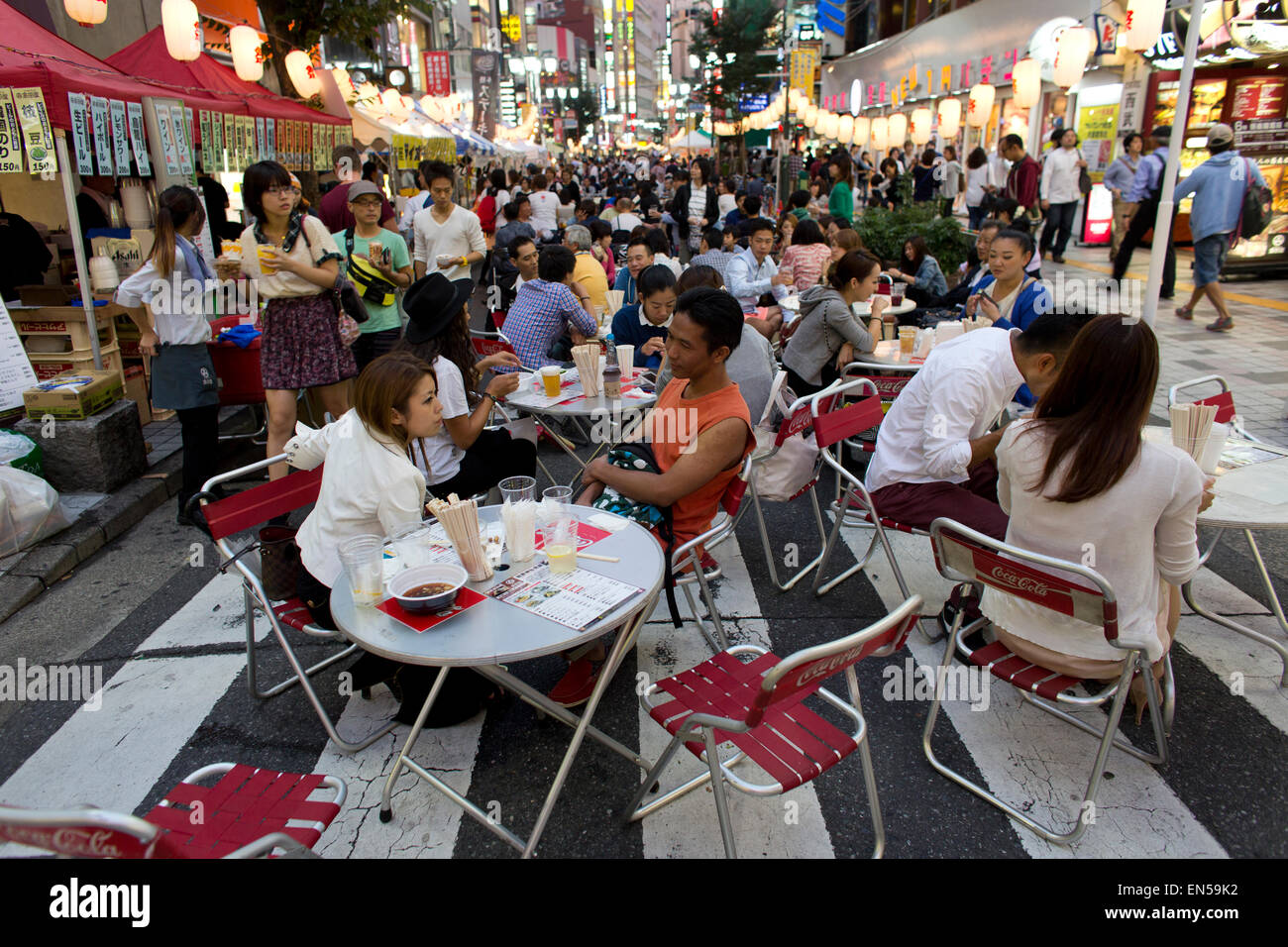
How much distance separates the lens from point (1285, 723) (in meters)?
3.16

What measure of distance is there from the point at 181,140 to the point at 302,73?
461 cm

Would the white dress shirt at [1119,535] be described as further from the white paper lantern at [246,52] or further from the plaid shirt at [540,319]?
the white paper lantern at [246,52]

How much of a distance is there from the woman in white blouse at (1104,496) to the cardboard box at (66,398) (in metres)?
5.79

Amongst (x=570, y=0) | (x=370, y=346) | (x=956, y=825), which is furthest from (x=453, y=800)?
(x=570, y=0)

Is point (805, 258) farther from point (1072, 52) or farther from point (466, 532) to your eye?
point (466, 532)

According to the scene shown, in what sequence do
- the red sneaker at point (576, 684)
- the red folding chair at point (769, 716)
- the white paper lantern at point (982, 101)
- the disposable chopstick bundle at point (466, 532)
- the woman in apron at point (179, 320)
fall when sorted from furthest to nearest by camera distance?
the white paper lantern at point (982, 101), the woman in apron at point (179, 320), the red sneaker at point (576, 684), the disposable chopstick bundle at point (466, 532), the red folding chair at point (769, 716)

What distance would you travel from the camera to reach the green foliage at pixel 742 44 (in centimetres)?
3884

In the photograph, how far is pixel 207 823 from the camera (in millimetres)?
2109

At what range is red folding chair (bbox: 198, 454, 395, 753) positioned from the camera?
10.2 ft

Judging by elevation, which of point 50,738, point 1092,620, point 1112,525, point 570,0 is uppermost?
point 570,0

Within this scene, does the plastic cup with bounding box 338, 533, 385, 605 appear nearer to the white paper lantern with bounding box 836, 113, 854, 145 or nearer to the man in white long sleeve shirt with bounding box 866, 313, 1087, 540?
the man in white long sleeve shirt with bounding box 866, 313, 1087, 540

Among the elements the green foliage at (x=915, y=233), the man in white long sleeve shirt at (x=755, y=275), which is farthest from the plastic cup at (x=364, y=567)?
the green foliage at (x=915, y=233)

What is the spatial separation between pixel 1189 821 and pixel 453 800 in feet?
8.30

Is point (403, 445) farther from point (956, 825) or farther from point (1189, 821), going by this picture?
point (1189, 821)
